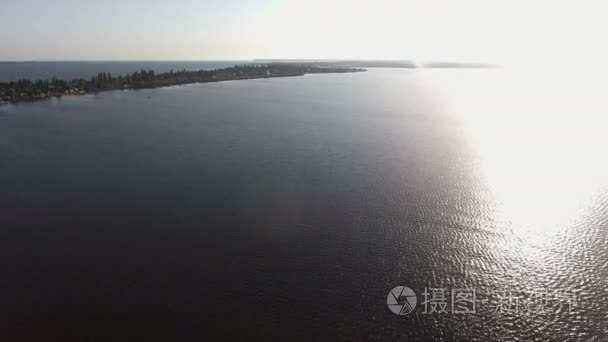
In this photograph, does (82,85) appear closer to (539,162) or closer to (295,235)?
(295,235)

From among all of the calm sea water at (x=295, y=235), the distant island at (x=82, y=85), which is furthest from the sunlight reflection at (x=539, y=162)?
the distant island at (x=82, y=85)

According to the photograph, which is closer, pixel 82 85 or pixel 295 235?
pixel 295 235

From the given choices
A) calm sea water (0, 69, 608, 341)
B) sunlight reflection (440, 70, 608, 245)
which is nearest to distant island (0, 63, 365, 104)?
calm sea water (0, 69, 608, 341)

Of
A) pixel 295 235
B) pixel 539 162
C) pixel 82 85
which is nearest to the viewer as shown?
pixel 295 235

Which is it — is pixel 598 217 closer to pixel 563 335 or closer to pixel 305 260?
pixel 563 335

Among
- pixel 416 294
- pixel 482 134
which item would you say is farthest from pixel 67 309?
pixel 482 134

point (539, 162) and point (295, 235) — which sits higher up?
point (539, 162)

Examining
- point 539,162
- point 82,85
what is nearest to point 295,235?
point 539,162

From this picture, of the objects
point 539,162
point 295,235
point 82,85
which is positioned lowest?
point 295,235

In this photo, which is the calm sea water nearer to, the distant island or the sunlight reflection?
the sunlight reflection
